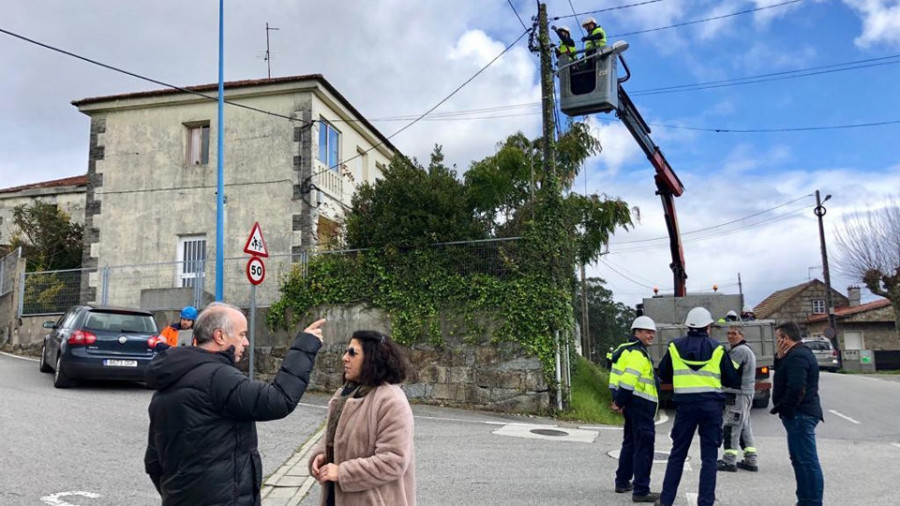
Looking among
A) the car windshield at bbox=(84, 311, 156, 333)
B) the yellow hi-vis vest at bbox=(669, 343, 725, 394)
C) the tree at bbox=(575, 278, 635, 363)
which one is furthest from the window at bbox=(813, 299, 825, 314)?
the yellow hi-vis vest at bbox=(669, 343, 725, 394)

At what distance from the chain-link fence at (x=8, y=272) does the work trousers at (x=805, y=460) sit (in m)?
19.4

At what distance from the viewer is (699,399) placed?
Answer: 608cm

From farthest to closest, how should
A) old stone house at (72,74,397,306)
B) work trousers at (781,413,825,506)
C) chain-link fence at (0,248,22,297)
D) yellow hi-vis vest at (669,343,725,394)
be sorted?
chain-link fence at (0,248,22,297)
old stone house at (72,74,397,306)
yellow hi-vis vest at (669,343,725,394)
work trousers at (781,413,825,506)

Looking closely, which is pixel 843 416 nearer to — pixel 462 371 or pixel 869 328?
pixel 462 371

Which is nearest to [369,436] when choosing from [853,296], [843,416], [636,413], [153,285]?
[636,413]

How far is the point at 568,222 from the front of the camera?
13859mm

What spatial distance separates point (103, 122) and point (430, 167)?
37.3 feet

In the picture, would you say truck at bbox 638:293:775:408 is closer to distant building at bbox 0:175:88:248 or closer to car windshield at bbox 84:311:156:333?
car windshield at bbox 84:311:156:333

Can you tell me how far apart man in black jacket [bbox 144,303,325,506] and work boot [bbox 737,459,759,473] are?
6831 millimetres

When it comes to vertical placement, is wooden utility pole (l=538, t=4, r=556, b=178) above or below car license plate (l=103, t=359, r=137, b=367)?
above

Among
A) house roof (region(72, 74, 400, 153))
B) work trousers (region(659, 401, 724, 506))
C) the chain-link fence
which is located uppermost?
house roof (region(72, 74, 400, 153))

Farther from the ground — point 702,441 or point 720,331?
point 720,331

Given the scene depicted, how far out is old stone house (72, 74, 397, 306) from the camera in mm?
18578

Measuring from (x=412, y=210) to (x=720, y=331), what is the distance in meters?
6.56
